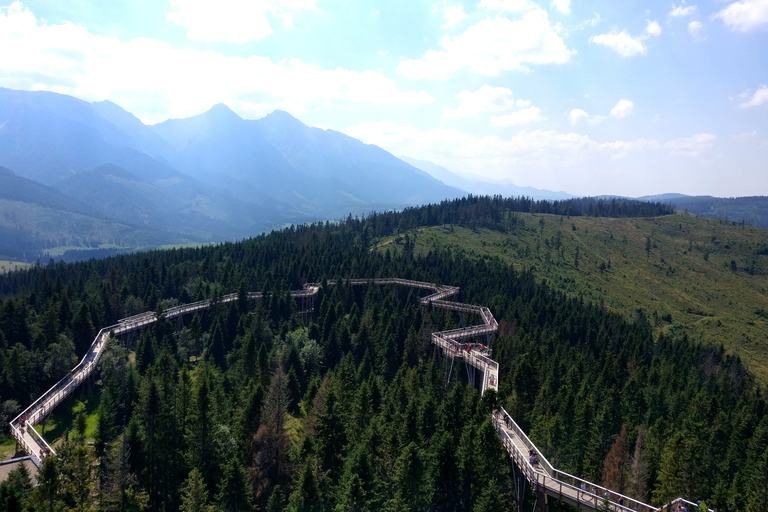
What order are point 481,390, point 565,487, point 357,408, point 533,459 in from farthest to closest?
point 481,390
point 357,408
point 533,459
point 565,487

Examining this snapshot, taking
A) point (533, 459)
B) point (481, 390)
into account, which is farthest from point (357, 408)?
point (481, 390)

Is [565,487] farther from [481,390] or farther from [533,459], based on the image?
[481,390]

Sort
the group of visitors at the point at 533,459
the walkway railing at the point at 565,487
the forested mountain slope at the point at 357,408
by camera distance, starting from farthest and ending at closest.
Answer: the group of visitors at the point at 533,459 < the forested mountain slope at the point at 357,408 < the walkway railing at the point at 565,487

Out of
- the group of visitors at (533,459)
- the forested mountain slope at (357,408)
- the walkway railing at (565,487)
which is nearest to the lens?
the walkway railing at (565,487)

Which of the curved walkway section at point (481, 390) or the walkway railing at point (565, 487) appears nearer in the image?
the walkway railing at point (565, 487)

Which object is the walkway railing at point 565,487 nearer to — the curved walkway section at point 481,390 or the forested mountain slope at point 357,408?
the curved walkway section at point 481,390

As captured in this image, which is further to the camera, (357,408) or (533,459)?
(357,408)

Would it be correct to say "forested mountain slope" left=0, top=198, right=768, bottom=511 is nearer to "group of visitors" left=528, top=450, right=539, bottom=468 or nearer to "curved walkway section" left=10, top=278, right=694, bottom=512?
"curved walkway section" left=10, top=278, right=694, bottom=512

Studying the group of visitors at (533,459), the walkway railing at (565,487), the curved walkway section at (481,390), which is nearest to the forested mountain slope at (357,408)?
the curved walkway section at (481,390)
